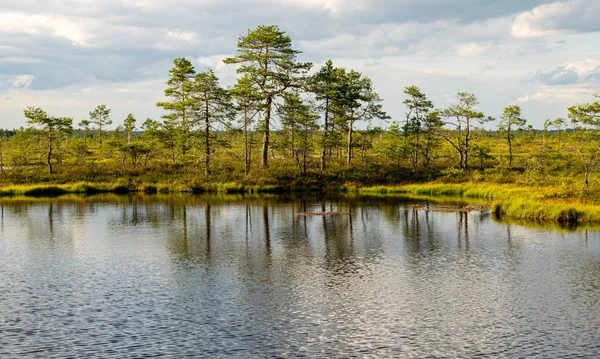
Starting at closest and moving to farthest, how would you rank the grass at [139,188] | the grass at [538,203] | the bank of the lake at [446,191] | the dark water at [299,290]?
the dark water at [299,290] < the grass at [538,203] < the bank of the lake at [446,191] < the grass at [139,188]

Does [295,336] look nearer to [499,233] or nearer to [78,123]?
[499,233]

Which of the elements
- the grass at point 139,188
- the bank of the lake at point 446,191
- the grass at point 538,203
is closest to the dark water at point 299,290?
the grass at point 538,203

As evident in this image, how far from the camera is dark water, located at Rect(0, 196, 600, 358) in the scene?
59.6 feet

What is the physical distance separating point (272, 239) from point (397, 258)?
1036 cm

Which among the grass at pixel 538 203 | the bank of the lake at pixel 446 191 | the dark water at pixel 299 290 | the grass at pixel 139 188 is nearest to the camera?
the dark water at pixel 299 290

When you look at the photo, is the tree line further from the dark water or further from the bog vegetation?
the dark water

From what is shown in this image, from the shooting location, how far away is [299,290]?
977 inches

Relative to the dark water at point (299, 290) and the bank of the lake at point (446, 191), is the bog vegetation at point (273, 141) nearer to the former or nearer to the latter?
the bank of the lake at point (446, 191)

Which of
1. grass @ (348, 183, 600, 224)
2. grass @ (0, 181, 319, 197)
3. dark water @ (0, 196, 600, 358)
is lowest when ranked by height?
dark water @ (0, 196, 600, 358)

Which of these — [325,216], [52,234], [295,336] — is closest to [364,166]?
[325,216]

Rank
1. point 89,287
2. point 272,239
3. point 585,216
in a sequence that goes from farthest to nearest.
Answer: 1. point 585,216
2. point 272,239
3. point 89,287

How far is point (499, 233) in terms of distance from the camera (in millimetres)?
39688

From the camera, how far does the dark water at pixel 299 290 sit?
1817 cm

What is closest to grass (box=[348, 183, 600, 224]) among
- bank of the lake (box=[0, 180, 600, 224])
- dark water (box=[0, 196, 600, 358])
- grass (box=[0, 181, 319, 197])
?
bank of the lake (box=[0, 180, 600, 224])
